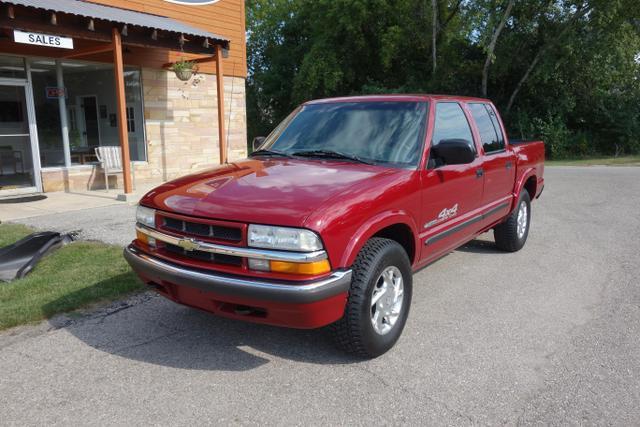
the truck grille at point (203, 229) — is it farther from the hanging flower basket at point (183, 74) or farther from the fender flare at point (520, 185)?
the hanging flower basket at point (183, 74)

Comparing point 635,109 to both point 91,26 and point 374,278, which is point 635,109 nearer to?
point 91,26

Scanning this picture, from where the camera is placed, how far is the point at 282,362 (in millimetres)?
3592

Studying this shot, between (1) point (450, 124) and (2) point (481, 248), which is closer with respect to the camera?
(1) point (450, 124)

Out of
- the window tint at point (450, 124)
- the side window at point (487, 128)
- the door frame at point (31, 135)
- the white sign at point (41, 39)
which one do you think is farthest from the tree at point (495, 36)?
Answer: the window tint at point (450, 124)

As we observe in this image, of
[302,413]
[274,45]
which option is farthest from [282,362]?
[274,45]

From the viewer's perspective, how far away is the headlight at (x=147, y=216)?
3.77 meters

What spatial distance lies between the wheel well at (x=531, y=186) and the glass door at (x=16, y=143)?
9392 millimetres

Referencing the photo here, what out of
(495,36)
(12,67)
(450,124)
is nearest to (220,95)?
(12,67)

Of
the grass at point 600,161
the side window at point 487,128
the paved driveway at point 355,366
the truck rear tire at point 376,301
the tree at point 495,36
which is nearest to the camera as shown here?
the paved driveway at point 355,366

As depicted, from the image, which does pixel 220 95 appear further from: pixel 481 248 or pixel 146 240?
pixel 146 240

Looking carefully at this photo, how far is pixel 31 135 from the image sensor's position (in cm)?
1058

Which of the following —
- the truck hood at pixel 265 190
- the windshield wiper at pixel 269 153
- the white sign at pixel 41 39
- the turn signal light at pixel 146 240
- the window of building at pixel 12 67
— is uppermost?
the white sign at pixel 41 39

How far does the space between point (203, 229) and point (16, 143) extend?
9.32 metres

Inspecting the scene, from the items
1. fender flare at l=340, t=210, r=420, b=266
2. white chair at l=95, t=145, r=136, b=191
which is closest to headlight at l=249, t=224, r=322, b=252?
fender flare at l=340, t=210, r=420, b=266
